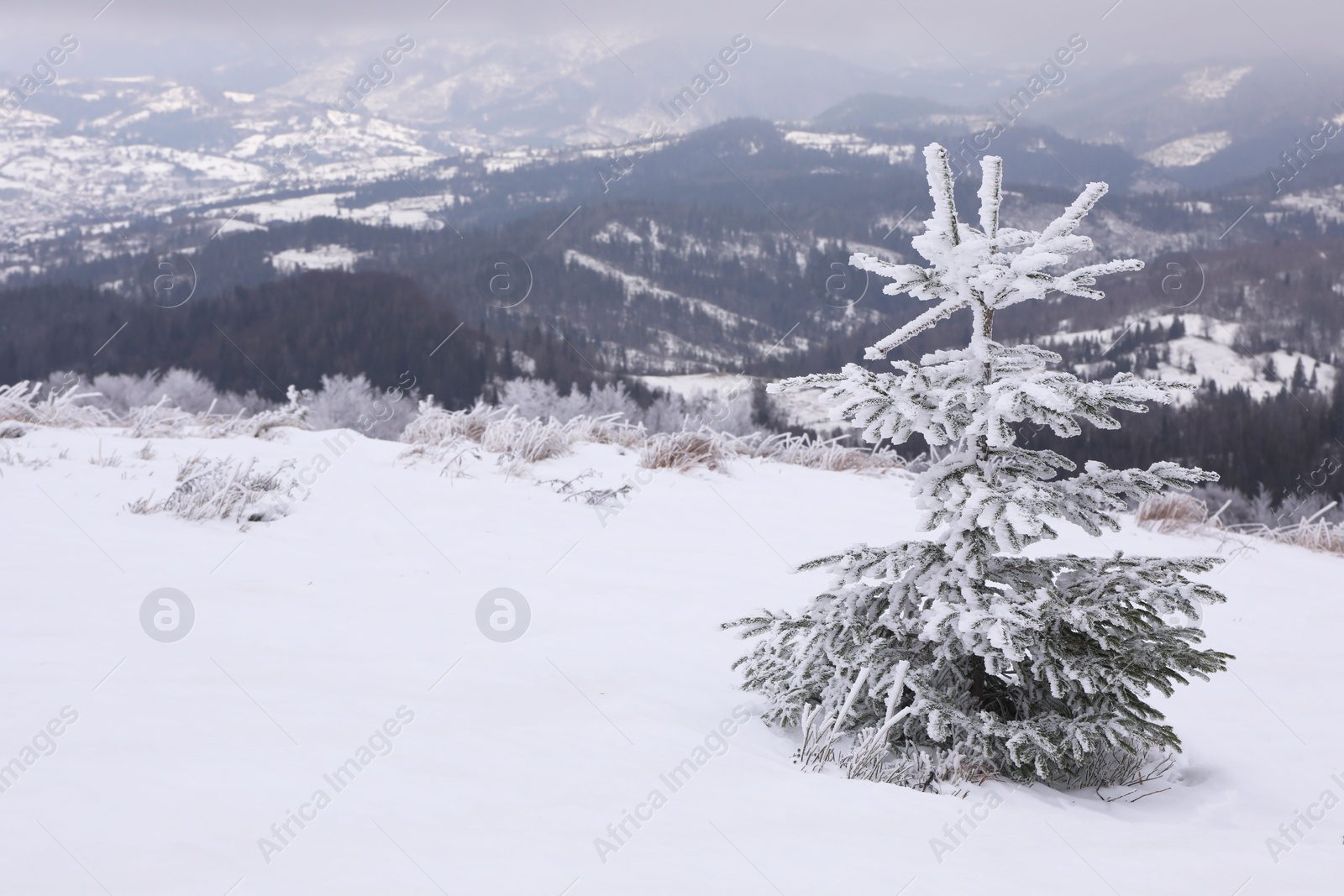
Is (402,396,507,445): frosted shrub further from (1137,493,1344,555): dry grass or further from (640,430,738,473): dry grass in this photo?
(1137,493,1344,555): dry grass

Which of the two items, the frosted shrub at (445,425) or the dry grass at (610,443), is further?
the frosted shrub at (445,425)

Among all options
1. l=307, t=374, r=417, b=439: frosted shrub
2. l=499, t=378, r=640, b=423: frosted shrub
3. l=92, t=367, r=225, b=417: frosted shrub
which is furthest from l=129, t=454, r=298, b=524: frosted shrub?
l=92, t=367, r=225, b=417: frosted shrub

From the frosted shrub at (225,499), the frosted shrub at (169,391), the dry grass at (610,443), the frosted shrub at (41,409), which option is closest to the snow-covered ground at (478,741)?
the frosted shrub at (225,499)

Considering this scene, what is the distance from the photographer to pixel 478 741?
2094 millimetres

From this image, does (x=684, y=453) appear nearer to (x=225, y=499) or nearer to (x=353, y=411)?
(x=225, y=499)

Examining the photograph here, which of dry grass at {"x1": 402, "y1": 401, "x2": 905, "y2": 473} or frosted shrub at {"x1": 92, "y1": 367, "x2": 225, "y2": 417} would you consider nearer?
dry grass at {"x1": 402, "y1": 401, "x2": 905, "y2": 473}

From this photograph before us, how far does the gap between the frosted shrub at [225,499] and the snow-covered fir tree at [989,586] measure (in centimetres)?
327

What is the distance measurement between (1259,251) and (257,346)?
136783 mm

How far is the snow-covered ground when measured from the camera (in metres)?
1.45

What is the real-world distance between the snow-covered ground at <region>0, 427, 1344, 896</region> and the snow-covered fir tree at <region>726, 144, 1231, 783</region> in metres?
0.22

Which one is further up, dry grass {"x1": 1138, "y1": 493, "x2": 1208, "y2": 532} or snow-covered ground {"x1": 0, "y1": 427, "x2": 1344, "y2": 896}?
snow-covered ground {"x1": 0, "y1": 427, "x2": 1344, "y2": 896}

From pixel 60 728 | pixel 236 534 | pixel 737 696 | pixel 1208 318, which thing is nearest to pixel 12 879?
pixel 60 728

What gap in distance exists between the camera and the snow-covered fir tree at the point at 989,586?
2.30 metres

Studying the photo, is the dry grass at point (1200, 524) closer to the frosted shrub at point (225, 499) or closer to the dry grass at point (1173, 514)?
the dry grass at point (1173, 514)
